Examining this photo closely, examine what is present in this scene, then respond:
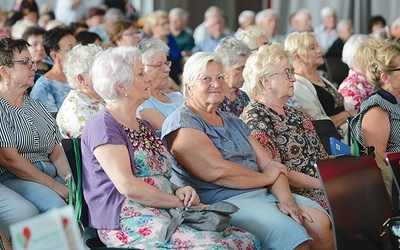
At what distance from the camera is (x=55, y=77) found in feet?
18.2

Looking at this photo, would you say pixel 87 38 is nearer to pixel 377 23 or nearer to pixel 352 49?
pixel 352 49

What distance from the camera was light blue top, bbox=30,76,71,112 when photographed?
5.39m

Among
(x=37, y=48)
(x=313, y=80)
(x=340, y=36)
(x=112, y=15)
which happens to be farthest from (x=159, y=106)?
(x=340, y=36)

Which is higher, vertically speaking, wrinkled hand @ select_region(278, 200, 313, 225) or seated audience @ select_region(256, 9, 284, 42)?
wrinkled hand @ select_region(278, 200, 313, 225)

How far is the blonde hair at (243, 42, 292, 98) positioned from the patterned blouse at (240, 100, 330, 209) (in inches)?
4.1

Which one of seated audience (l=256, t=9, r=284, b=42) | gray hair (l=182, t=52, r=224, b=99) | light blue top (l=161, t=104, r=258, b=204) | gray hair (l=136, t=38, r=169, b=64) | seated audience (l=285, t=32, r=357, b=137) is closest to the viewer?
light blue top (l=161, t=104, r=258, b=204)

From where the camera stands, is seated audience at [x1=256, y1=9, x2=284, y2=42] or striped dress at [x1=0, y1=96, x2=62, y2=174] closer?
striped dress at [x1=0, y1=96, x2=62, y2=174]

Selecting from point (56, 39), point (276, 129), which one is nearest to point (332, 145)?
point (276, 129)

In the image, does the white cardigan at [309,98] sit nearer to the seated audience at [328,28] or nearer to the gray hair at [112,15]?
the gray hair at [112,15]

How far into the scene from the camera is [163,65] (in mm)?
4980

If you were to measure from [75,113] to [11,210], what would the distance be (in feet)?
2.86

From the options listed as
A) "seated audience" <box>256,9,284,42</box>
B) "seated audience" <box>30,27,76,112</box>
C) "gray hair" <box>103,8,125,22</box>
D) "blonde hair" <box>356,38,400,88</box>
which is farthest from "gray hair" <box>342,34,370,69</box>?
"gray hair" <box>103,8,125,22</box>

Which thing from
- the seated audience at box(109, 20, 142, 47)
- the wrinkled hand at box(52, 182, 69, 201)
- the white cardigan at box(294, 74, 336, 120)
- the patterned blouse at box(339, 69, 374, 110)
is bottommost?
the patterned blouse at box(339, 69, 374, 110)

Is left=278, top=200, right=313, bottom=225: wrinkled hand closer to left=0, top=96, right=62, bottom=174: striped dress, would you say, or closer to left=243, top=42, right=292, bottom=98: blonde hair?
left=243, top=42, right=292, bottom=98: blonde hair
